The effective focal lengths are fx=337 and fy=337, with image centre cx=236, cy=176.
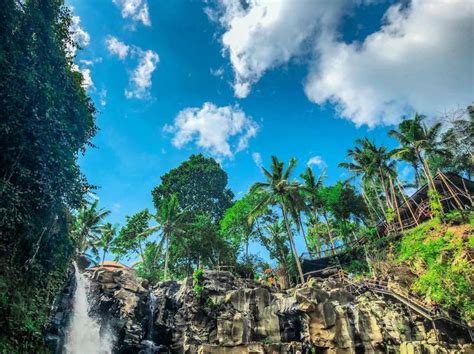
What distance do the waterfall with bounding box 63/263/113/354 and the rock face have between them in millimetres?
781

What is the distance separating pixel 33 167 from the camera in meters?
14.2

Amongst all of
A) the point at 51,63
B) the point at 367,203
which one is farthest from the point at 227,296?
the point at 367,203

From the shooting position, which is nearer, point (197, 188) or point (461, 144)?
point (461, 144)

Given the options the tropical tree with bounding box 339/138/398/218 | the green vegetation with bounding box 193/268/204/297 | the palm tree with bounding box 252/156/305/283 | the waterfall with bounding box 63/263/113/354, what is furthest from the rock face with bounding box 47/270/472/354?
the tropical tree with bounding box 339/138/398/218

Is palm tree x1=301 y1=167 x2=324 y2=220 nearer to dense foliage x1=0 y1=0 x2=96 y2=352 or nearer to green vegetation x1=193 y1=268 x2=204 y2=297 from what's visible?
green vegetation x1=193 y1=268 x2=204 y2=297

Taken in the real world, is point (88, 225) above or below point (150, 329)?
above

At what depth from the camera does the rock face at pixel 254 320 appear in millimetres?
20109

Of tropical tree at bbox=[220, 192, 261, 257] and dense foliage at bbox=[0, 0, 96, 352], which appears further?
tropical tree at bbox=[220, 192, 261, 257]

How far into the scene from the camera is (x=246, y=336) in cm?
2181

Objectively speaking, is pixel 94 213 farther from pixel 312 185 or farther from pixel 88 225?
pixel 312 185

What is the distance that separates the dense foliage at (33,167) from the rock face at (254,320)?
9.52m

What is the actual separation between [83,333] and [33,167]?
40.4 feet

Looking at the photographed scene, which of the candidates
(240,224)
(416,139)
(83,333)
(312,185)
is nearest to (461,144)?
(416,139)

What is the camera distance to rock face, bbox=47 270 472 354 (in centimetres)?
Answer: 2011
